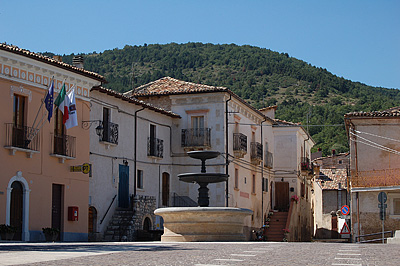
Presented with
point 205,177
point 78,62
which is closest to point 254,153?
point 78,62

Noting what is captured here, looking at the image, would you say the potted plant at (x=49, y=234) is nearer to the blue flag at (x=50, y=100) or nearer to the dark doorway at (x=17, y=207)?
the dark doorway at (x=17, y=207)

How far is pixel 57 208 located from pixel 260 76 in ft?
247

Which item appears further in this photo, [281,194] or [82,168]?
[281,194]

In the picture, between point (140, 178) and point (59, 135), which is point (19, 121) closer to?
point (59, 135)

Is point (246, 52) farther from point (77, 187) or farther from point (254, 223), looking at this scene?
point (77, 187)

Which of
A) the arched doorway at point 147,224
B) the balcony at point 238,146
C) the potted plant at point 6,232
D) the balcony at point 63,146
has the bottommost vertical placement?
the arched doorway at point 147,224

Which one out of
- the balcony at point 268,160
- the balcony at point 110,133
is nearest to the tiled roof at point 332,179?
the balcony at point 268,160

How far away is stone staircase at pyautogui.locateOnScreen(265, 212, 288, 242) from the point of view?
135 ft

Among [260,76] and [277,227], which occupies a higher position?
[260,76]

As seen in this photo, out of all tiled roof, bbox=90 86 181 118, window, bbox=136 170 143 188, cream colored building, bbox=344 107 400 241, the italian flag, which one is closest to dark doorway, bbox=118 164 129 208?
window, bbox=136 170 143 188

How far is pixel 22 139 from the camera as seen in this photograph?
936 inches

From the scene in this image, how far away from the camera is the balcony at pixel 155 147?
34000mm

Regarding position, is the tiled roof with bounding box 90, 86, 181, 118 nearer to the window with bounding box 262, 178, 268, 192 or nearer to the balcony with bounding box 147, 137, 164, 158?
the balcony with bounding box 147, 137, 164, 158

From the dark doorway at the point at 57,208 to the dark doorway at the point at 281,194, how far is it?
78.9ft
